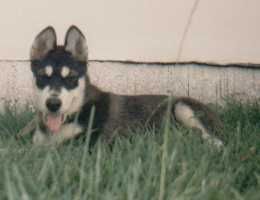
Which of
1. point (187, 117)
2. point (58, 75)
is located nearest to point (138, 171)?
point (58, 75)

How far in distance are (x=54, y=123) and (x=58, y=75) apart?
1.28 ft

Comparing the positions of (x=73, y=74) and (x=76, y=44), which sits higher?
(x=76, y=44)

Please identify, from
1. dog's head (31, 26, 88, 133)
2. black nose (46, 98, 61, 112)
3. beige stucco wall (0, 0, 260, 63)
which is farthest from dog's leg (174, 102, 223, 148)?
beige stucco wall (0, 0, 260, 63)

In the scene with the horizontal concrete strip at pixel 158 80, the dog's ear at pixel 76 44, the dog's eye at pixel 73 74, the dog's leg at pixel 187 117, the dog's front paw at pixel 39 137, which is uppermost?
the dog's ear at pixel 76 44

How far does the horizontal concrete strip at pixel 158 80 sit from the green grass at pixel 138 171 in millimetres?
2260

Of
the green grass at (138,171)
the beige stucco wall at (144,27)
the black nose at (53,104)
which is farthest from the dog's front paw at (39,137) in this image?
the beige stucco wall at (144,27)

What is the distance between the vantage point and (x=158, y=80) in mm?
7059

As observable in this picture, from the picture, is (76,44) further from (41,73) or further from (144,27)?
(144,27)

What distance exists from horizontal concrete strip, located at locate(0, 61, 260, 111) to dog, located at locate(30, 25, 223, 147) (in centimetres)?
116

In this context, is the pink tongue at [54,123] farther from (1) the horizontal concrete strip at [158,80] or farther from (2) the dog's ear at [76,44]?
(1) the horizontal concrete strip at [158,80]

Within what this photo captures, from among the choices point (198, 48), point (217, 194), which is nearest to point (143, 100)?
point (198, 48)

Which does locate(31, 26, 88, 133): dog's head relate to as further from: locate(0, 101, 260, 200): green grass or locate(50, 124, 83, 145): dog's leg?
locate(0, 101, 260, 200): green grass

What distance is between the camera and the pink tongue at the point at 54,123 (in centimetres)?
539

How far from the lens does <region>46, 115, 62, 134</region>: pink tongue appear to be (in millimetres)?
5395
